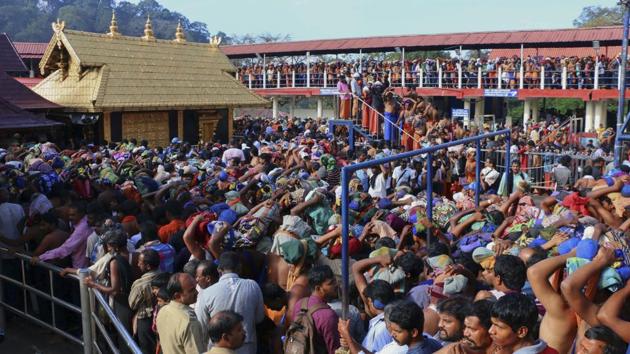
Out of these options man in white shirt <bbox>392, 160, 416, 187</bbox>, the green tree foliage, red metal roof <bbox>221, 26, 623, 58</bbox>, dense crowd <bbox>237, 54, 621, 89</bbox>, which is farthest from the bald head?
the green tree foliage

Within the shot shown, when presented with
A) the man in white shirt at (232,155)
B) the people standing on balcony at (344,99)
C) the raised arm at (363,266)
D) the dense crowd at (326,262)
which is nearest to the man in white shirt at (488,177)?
the dense crowd at (326,262)

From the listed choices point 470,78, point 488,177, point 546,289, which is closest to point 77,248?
point 546,289

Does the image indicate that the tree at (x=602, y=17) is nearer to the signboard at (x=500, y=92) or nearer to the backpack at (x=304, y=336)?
the signboard at (x=500, y=92)

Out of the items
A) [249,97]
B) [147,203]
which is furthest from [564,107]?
[147,203]

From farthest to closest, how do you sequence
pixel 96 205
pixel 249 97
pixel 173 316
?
1. pixel 249 97
2. pixel 96 205
3. pixel 173 316

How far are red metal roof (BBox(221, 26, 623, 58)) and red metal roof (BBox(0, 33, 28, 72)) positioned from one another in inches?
528

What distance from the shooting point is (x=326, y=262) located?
5.46 metres

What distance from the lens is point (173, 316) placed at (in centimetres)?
413

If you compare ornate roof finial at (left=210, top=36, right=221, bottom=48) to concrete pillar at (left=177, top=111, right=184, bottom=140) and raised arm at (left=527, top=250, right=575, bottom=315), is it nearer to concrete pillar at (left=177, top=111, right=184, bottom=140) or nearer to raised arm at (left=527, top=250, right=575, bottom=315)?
concrete pillar at (left=177, top=111, right=184, bottom=140)

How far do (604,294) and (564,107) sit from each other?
34.3m

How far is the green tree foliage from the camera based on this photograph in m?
95.5

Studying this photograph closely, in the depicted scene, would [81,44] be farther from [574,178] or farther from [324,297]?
[324,297]

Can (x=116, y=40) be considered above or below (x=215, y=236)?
above

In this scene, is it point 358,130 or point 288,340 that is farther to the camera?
point 358,130
